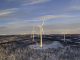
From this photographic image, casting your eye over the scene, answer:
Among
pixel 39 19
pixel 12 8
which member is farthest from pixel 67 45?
pixel 12 8

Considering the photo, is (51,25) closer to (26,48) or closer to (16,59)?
(26,48)

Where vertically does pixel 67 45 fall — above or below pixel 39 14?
below

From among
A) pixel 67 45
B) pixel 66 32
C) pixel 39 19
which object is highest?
pixel 39 19

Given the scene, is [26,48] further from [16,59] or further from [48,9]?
[48,9]

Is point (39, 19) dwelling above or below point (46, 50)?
above

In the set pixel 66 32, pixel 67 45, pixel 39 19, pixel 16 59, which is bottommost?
pixel 16 59

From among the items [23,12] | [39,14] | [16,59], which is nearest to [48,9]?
[39,14]

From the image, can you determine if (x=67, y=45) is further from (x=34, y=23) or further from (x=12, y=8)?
(x=12, y=8)
